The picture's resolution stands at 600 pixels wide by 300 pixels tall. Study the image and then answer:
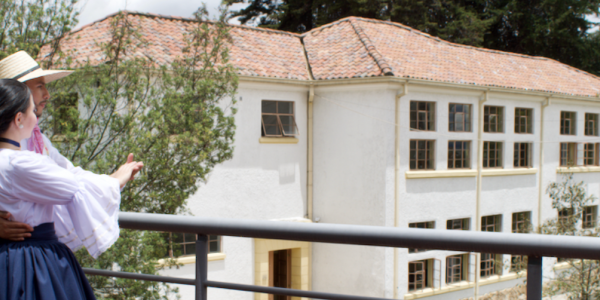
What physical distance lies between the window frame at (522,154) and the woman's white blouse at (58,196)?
21.6m

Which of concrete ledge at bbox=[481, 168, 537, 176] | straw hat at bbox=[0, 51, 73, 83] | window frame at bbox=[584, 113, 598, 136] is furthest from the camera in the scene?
window frame at bbox=[584, 113, 598, 136]

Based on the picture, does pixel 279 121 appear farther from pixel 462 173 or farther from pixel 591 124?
pixel 591 124

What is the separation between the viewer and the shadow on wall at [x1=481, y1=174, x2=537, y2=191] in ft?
67.1

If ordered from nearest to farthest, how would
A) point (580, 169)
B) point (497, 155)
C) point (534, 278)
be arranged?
point (534, 278) < point (497, 155) < point (580, 169)

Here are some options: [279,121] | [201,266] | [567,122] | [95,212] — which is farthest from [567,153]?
[95,212]

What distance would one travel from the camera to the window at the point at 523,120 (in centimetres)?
2173

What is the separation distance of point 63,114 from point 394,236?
507 inches

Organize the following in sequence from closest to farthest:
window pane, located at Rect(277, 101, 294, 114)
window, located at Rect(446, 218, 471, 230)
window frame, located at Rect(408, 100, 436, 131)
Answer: window pane, located at Rect(277, 101, 294, 114)
window frame, located at Rect(408, 100, 436, 131)
window, located at Rect(446, 218, 471, 230)

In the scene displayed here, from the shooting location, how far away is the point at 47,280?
6.23 feet

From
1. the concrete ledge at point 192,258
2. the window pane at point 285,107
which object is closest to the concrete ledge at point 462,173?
the window pane at point 285,107

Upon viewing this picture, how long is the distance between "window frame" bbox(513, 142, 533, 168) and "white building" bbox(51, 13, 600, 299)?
0.08 metres

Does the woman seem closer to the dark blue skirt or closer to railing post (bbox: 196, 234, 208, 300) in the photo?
the dark blue skirt

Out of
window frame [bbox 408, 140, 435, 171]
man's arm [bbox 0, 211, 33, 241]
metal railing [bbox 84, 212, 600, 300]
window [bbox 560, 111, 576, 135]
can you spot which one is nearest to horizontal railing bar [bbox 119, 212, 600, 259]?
metal railing [bbox 84, 212, 600, 300]

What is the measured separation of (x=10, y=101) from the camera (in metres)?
1.94
